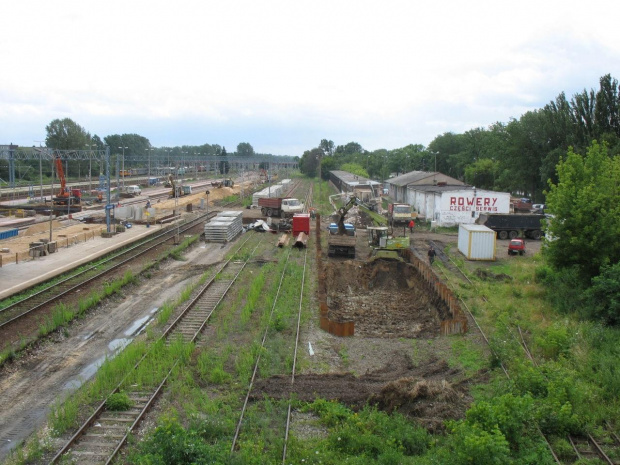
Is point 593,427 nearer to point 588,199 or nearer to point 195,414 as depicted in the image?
point 195,414

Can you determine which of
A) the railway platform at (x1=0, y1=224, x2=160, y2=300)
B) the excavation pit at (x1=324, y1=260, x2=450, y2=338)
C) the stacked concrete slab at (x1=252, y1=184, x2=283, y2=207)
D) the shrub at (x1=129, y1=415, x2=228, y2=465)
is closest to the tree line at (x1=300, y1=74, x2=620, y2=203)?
the stacked concrete slab at (x1=252, y1=184, x2=283, y2=207)

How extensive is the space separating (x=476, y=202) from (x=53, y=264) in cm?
3176

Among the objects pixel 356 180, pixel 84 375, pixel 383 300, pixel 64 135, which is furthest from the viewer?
pixel 64 135

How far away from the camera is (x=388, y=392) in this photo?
11859 mm

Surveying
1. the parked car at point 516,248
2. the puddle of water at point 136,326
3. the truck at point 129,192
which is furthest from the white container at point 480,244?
the truck at point 129,192

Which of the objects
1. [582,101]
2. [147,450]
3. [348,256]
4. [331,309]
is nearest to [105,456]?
[147,450]

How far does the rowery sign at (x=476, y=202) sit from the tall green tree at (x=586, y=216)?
22452mm

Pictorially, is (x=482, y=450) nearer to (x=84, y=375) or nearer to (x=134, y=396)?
(x=134, y=396)

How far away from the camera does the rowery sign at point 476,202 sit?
43.9 m

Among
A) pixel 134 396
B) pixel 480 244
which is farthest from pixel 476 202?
pixel 134 396

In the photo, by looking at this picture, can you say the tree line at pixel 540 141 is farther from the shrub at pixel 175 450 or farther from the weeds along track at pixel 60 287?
the shrub at pixel 175 450

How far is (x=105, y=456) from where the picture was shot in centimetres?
948

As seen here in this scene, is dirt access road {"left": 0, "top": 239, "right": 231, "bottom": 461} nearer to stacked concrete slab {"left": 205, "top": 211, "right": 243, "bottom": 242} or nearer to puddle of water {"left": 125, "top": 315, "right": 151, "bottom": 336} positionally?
puddle of water {"left": 125, "top": 315, "right": 151, "bottom": 336}

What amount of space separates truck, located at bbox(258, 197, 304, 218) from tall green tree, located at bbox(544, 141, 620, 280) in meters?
28.5
